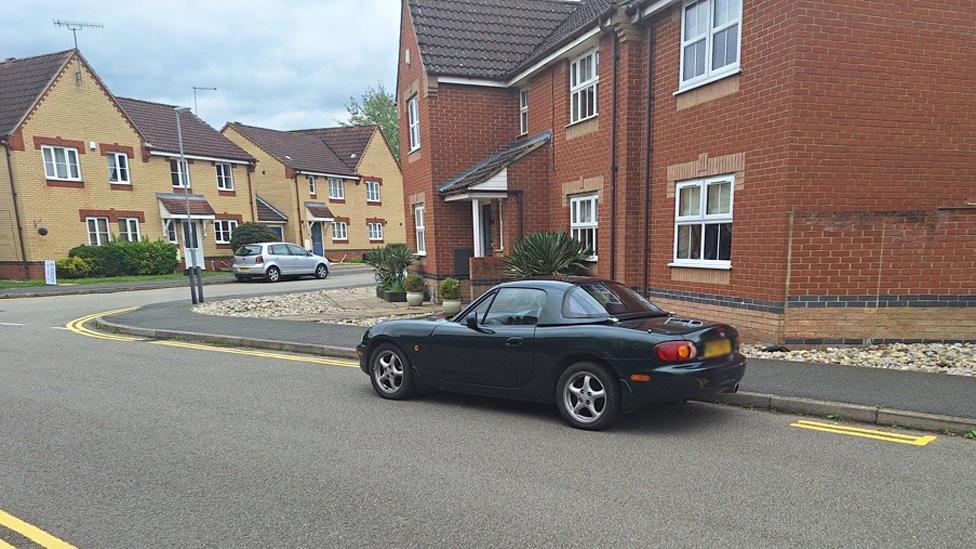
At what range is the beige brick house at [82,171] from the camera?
22906mm

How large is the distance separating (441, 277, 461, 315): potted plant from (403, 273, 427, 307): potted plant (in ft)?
4.16

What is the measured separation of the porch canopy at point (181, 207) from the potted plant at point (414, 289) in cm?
1715

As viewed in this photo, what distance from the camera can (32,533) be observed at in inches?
129

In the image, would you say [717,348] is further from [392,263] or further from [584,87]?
[392,263]

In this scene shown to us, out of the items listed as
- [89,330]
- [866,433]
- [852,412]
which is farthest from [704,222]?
[89,330]

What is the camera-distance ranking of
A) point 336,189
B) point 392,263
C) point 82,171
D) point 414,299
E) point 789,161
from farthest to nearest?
point 336,189, point 82,171, point 392,263, point 414,299, point 789,161

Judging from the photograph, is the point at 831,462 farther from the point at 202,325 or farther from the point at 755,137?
the point at 202,325

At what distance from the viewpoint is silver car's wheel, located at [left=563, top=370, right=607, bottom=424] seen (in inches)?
193

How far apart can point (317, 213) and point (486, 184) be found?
2513 cm

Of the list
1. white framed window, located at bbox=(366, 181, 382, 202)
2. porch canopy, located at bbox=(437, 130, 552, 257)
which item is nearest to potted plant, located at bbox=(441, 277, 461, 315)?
porch canopy, located at bbox=(437, 130, 552, 257)

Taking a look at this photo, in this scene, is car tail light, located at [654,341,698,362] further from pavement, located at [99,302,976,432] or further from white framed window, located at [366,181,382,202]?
white framed window, located at [366,181,382,202]

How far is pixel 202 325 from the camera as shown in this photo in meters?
11.3

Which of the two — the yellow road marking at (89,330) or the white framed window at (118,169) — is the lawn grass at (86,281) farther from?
the yellow road marking at (89,330)

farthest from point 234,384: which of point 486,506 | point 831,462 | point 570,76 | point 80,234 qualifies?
point 80,234
